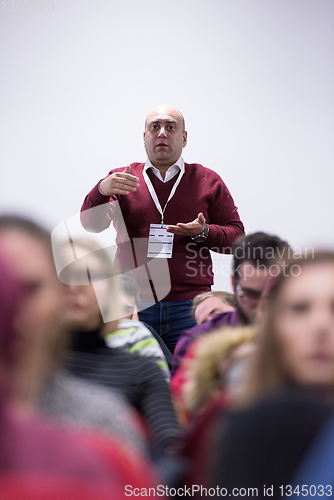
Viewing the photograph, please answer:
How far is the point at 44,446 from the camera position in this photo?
1.16 feet

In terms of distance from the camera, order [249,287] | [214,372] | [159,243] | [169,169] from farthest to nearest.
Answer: [169,169]
[159,243]
[249,287]
[214,372]

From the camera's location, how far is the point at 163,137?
1.69 metres

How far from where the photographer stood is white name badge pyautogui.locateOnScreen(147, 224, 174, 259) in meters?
1.50

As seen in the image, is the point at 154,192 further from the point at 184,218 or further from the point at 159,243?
the point at 159,243

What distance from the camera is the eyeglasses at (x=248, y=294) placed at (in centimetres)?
57

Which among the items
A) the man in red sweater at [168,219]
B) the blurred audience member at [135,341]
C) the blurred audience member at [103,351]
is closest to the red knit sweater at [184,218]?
the man in red sweater at [168,219]

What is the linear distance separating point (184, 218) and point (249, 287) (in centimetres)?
103

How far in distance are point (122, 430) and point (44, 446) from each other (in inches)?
4.4

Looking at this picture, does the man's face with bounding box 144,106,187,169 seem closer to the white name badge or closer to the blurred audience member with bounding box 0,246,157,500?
the white name badge

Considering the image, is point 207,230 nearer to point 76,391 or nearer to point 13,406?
point 76,391

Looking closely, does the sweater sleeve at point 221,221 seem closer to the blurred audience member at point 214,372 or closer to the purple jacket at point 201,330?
the purple jacket at point 201,330

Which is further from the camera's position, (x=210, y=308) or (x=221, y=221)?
(x=221, y=221)

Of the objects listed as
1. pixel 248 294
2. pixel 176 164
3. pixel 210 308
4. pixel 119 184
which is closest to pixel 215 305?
pixel 210 308

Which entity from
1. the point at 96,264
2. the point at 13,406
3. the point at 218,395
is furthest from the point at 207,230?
the point at 13,406
